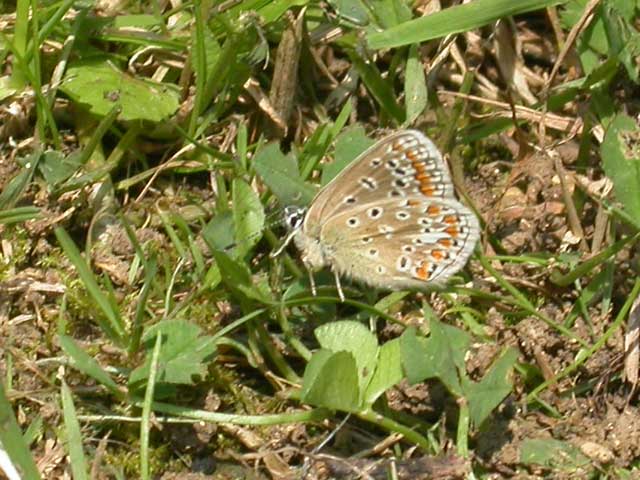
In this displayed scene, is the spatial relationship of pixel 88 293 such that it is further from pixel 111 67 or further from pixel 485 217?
pixel 485 217

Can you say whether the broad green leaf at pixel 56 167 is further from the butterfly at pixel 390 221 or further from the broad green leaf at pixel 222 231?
the butterfly at pixel 390 221

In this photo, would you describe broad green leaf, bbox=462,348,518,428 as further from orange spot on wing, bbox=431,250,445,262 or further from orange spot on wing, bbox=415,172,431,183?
orange spot on wing, bbox=415,172,431,183

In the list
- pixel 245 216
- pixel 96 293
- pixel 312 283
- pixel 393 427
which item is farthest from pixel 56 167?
pixel 393 427

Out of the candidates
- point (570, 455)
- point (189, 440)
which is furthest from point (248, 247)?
point (570, 455)

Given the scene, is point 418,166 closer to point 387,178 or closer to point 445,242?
point 387,178

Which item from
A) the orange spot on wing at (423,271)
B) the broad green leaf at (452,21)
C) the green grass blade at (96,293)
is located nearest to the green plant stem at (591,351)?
the orange spot on wing at (423,271)
